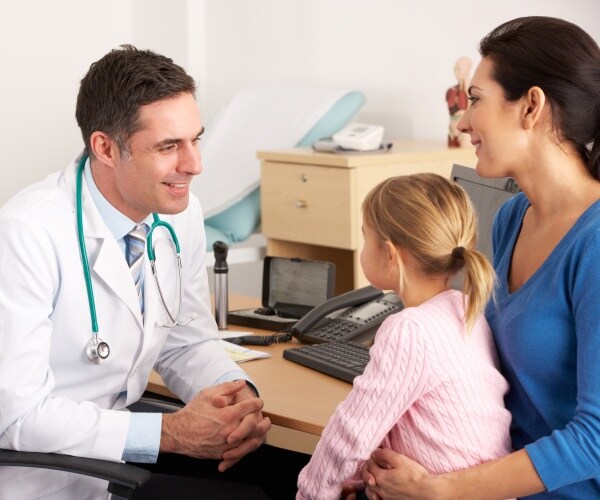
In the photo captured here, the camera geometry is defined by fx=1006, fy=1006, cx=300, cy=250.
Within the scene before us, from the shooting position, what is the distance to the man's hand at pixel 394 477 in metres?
1.54

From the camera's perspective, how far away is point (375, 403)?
5.16 feet

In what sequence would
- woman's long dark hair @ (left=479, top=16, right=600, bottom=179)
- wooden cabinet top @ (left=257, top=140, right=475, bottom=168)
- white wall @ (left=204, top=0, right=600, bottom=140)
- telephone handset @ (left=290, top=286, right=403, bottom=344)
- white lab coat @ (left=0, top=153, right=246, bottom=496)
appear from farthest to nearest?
white wall @ (left=204, top=0, right=600, bottom=140) → wooden cabinet top @ (left=257, top=140, right=475, bottom=168) → telephone handset @ (left=290, top=286, right=403, bottom=344) → white lab coat @ (left=0, top=153, right=246, bottom=496) → woman's long dark hair @ (left=479, top=16, right=600, bottom=179)

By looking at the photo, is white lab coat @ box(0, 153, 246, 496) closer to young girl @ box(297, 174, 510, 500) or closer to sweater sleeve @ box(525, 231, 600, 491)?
young girl @ box(297, 174, 510, 500)

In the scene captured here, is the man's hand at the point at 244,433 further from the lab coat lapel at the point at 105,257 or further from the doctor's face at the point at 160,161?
the doctor's face at the point at 160,161

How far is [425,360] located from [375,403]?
107mm

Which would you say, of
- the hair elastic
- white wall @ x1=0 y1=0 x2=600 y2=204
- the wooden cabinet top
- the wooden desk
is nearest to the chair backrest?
the wooden desk

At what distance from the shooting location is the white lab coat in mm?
1744

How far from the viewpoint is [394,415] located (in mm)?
1572

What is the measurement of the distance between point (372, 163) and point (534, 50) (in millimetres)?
1938

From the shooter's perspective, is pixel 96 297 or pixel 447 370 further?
pixel 96 297

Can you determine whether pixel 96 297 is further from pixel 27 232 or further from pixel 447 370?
pixel 447 370

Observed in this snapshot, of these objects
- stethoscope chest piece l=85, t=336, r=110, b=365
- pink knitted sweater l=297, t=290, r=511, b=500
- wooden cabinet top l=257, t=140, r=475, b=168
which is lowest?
wooden cabinet top l=257, t=140, r=475, b=168

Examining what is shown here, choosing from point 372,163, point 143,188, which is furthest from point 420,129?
point 143,188

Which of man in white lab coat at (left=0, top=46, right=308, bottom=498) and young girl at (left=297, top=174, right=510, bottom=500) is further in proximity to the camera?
man in white lab coat at (left=0, top=46, right=308, bottom=498)
